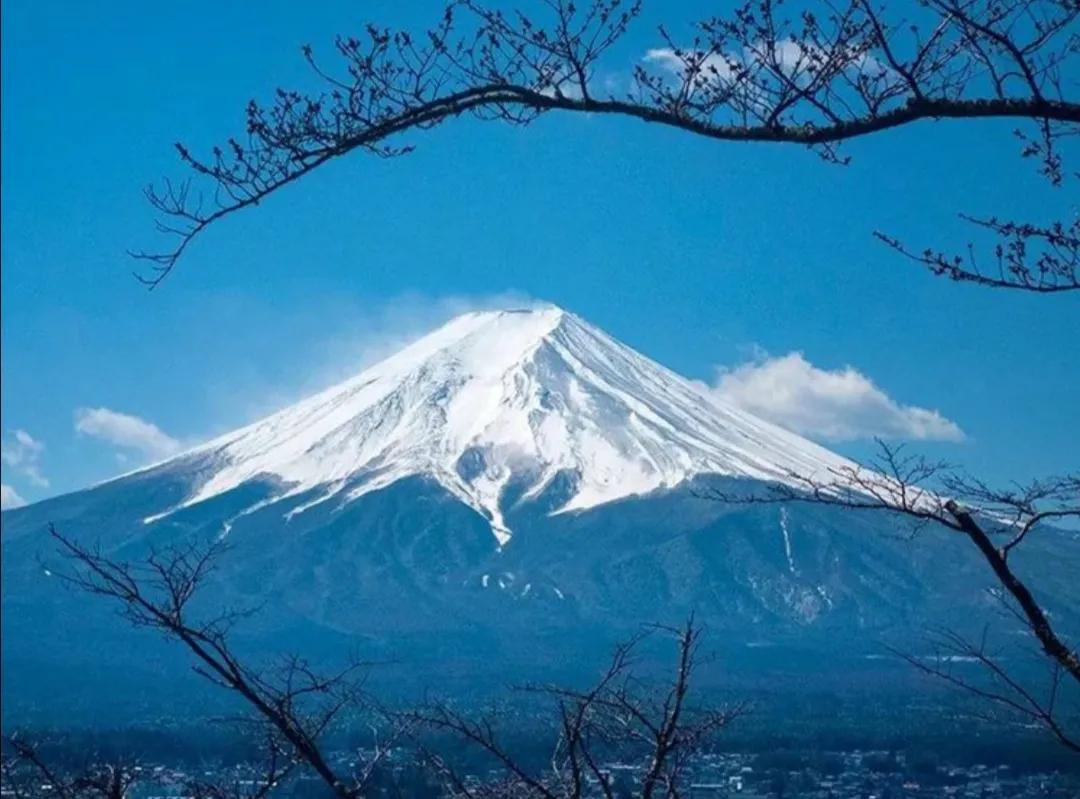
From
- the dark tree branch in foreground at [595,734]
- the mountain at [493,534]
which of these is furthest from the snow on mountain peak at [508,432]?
the dark tree branch in foreground at [595,734]

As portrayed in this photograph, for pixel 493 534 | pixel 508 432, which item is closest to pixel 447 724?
pixel 493 534

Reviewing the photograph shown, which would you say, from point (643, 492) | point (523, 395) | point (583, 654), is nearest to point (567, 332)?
point (523, 395)

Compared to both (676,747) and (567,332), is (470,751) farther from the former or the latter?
(567,332)

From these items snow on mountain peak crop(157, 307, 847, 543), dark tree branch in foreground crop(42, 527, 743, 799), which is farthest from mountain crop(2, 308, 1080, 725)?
dark tree branch in foreground crop(42, 527, 743, 799)

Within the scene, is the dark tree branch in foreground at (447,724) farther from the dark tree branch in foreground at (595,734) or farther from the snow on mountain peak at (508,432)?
the snow on mountain peak at (508,432)

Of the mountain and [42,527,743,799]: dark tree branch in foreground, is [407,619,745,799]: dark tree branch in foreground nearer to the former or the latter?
[42,527,743,799]: dark tree branch in foreground

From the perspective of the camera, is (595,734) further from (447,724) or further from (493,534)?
(493,534)
